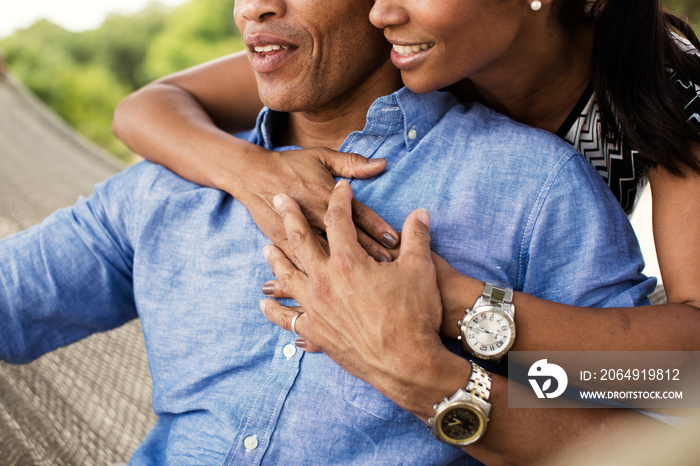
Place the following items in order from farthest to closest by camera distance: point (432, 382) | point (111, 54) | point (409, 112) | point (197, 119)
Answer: point (111, 54) → point (197, 119) → point (409, 112) → point (432, 382)

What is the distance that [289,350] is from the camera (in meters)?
1.26

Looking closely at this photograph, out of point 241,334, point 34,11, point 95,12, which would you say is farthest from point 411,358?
point 95,12

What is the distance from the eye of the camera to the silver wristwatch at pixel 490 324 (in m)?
1.08

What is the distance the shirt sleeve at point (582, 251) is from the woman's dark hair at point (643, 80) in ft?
0.60

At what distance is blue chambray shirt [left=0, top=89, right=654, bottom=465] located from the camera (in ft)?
3.90

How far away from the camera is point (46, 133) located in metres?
3.69

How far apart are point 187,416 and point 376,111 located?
32.8 inches

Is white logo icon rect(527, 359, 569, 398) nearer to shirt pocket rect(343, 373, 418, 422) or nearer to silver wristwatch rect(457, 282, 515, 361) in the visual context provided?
silver wristwatch rect(457, 282, 515, 361)

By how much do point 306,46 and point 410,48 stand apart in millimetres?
244

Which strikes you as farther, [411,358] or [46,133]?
[46,133]

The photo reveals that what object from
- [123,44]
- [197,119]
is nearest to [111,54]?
[123,44]

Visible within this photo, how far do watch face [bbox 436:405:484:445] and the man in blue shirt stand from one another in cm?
13

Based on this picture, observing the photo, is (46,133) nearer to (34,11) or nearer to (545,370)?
(545,370)

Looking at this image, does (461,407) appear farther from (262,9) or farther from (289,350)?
(262,9)
